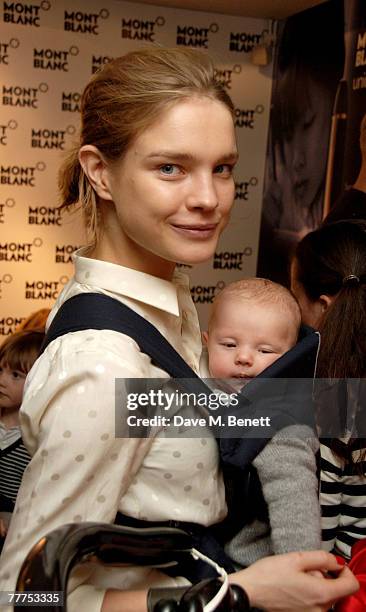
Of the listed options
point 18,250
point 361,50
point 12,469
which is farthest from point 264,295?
point 18,250

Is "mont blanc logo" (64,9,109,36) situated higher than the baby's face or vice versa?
"mont blanc logo" (64,9,109,36)

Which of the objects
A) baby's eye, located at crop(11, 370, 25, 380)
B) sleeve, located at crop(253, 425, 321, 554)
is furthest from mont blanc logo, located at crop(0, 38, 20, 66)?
sleeve, located at crop(253, 425, 321, 554)

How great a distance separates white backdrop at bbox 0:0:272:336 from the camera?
3.89 metres

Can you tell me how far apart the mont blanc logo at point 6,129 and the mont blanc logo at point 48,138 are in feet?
0.34

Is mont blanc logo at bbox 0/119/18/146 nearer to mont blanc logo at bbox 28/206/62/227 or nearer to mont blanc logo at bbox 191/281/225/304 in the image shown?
mont blanc logo at bbox 28/206/62/227

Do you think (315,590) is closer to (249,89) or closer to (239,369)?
(239,369)

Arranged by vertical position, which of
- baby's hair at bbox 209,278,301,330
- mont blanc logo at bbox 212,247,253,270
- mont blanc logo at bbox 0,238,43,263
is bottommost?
mont blanc logo at bbox 212,247,253,270

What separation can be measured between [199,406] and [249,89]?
365 centimetres

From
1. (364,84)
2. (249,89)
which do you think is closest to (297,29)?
(249,89)

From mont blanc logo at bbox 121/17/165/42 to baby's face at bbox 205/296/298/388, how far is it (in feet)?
10.3

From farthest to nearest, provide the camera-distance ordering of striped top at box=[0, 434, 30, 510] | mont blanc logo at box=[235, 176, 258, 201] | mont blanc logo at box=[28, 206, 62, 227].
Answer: mont blanc logo at box=[235, 176, 258, 201]
mont blanc logo at box=[28, 206, 62, 227]
striped top at box=[0, 434, 30, 510]

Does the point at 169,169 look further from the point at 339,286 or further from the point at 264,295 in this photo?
the point at 339,286

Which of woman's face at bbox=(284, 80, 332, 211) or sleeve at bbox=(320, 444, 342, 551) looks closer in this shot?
sleeve at bbox=(320, 444, 342, 551)

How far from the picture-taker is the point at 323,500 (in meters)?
1.36
